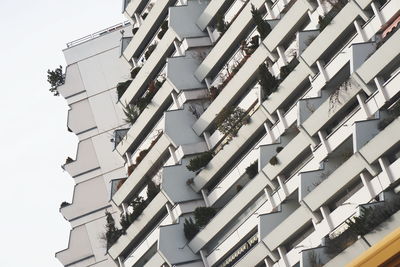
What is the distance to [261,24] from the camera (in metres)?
53.1

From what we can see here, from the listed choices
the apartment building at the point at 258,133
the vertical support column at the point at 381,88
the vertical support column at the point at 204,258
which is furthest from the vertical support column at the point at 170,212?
the vertical support column at the point at 381,88

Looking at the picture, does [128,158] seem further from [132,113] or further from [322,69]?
[322,69]

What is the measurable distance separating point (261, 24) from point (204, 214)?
1112 centimetres

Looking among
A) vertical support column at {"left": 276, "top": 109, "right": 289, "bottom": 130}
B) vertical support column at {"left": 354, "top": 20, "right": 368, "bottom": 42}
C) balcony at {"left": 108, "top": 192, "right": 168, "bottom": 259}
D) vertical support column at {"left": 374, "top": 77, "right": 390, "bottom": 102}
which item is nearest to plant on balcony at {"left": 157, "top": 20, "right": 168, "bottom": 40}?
balcony at {"left": 108, "top": 192, "right": 168, "bottom": 259}

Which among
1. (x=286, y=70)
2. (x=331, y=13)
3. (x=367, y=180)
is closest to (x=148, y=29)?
(x=286, y=70)

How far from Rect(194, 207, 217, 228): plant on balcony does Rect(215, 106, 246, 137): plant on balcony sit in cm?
435

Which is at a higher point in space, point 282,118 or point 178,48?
point 178,48

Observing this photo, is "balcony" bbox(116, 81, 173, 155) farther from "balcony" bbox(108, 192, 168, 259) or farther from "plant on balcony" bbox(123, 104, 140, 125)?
"balcony" bbox(108, 192, 168, 259)

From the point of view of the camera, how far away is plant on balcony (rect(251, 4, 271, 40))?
174 ft

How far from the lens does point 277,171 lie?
50.9 metres

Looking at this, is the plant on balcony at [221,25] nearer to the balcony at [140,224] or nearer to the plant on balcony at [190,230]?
the balcony at [140,224]

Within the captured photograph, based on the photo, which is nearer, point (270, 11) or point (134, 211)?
point (270, 11)

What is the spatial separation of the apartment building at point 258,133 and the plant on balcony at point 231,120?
2.5 inches

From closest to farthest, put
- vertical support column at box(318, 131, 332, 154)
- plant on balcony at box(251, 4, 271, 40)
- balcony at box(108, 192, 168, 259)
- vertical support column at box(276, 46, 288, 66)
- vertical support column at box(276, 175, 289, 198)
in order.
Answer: vertical support column at box(318, 131, 332, 154)
vertical support column at box(276, 175, 289, 198)
vertical support column at box(276, 46, 288, 66)
plant on balcony at box(251, 4, 271, 40)
balcony at box(108, 192, 168, 259)
